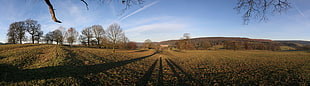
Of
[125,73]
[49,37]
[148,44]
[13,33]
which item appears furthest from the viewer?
[148,44]

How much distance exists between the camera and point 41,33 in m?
34.4

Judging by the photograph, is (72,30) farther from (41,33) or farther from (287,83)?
(287,83)

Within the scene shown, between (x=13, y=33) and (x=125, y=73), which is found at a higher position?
(x=13, y=33)

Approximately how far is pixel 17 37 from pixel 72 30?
1395 cm

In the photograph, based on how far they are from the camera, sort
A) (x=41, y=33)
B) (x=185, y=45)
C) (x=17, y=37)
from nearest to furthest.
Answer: (x=17, y=37) < (x=41, y=33) < (x=185, y=45)

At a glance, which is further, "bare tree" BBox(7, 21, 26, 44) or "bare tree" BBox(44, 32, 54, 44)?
"bare tree" BBox(44, 32, 54, 44)

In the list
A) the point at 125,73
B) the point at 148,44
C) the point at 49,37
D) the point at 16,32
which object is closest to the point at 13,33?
the point at 16,32

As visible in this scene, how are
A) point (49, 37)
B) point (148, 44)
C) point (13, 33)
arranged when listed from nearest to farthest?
point (13, 33) < point (49, 37) < point (148, 44)

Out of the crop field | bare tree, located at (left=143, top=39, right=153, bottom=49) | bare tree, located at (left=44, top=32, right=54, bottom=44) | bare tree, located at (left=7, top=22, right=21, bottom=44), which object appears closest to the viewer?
the crop field

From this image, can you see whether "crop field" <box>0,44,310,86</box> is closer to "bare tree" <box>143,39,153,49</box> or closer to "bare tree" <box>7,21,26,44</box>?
"bare tree" <box>7,21,26,44</box>

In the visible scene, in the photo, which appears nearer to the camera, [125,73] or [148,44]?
[125,73]

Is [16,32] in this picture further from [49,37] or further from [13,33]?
[49,37]

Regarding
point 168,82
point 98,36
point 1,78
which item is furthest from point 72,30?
point 168,82

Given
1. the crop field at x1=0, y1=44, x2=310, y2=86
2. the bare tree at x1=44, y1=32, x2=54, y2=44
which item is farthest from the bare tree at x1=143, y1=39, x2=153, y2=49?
the crop field at x1=0, y1=44, x2=310, y2=86
